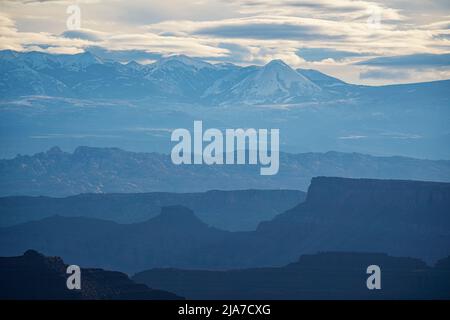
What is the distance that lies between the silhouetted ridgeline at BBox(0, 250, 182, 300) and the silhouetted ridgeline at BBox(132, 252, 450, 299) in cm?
2408

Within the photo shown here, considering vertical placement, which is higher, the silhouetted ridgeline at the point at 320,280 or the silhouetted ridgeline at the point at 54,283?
the silhouetted ridgeline at the point at 320,280

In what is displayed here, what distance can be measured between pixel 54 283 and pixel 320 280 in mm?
46847

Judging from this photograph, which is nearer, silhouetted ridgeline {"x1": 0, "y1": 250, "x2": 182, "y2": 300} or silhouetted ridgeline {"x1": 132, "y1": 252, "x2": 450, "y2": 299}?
silhouetted ridgeline {"x1": 0, "y1": 250, "x2": 182, "y2": 300}

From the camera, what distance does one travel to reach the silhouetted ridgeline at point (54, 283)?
133250 millimetres

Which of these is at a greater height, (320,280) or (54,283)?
(320,280)

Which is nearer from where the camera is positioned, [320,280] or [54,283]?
[54,283]

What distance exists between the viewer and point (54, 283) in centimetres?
13488

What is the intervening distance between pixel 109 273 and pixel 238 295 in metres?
25.9

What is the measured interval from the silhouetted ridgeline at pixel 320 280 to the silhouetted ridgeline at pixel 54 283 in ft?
79.0

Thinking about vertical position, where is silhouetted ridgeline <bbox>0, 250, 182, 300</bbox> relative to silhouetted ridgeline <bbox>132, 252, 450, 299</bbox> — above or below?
below

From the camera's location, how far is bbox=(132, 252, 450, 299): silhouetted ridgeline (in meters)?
163
